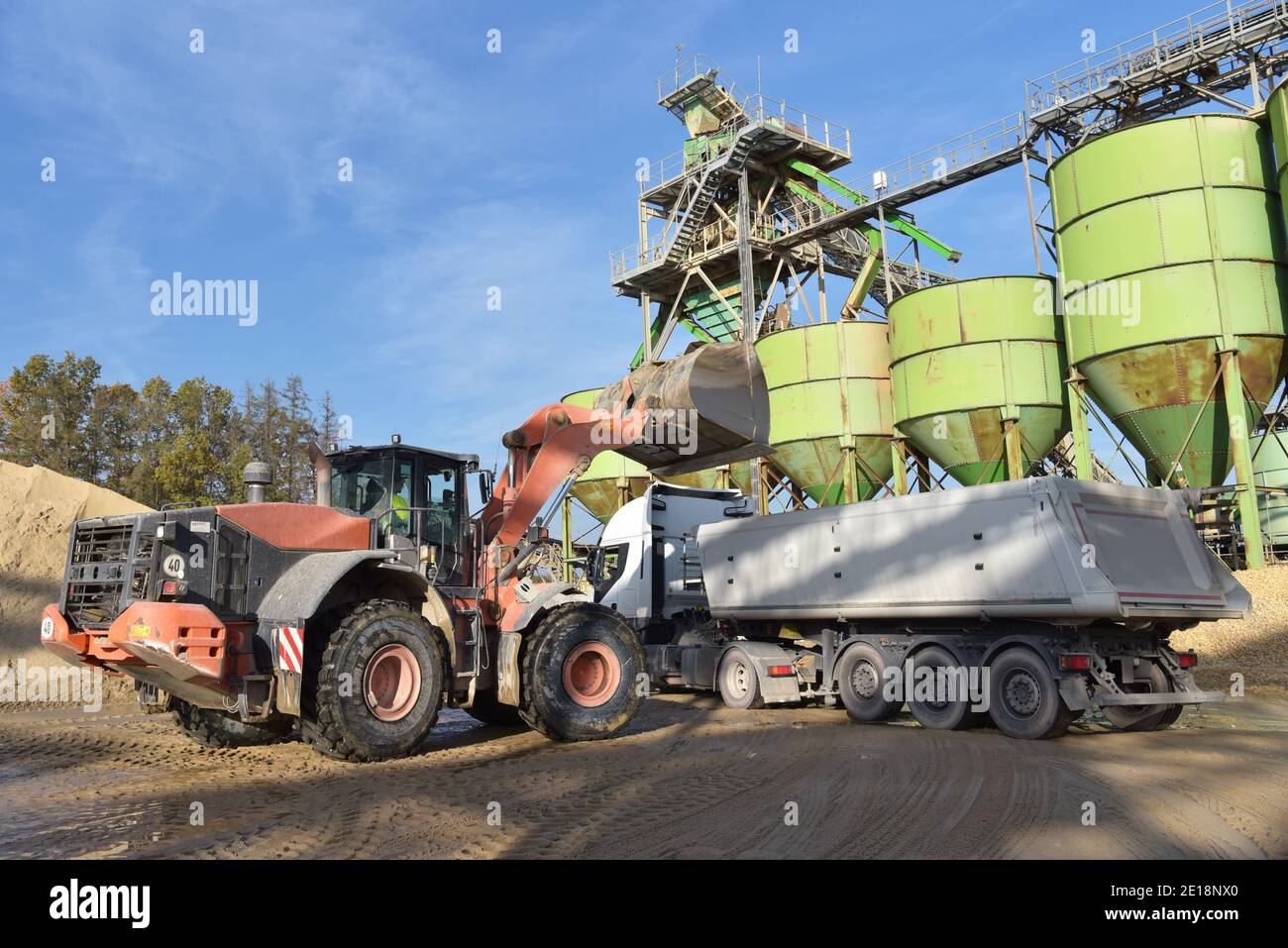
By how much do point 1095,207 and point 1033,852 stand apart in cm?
2061

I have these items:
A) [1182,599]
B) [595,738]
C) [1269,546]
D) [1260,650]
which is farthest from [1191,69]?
[595,738]

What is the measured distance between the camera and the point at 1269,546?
27.5m

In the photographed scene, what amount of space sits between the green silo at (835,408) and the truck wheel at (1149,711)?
632 inches

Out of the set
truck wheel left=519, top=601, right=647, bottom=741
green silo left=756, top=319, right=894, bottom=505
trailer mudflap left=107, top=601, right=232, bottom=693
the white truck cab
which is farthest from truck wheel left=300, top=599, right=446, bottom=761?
green silo left=756, top=319, right=894, bottom=505

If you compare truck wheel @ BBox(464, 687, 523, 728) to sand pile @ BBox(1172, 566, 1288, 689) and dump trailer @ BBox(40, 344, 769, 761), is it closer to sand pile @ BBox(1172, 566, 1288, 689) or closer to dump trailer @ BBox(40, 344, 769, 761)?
dump trailer @ BBox(40, 344, 769, 761)

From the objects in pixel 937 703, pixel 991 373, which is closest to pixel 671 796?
pixel 937 703

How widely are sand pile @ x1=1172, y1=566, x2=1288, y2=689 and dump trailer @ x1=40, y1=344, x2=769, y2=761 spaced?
433 inches

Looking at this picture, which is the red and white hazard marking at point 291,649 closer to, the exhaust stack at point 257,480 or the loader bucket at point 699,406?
the exhaust stack at point 257,480

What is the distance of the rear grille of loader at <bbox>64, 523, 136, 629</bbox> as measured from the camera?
8578mm

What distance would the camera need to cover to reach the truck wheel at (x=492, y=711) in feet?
38.4

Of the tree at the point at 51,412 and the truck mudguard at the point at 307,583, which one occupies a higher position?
the tree at the point at 51,412

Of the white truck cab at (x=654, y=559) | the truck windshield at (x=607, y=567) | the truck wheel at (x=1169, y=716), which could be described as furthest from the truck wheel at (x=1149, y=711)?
the truck windshield at (x=607, y=567)

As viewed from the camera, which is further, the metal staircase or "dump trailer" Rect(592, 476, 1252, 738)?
the metal staircase
